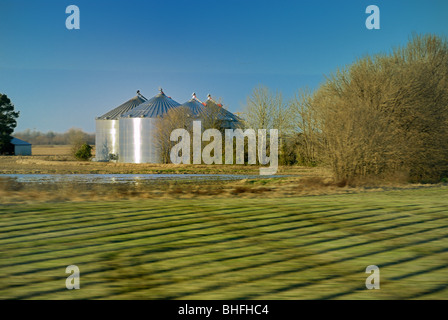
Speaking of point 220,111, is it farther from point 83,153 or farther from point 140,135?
point 83,153

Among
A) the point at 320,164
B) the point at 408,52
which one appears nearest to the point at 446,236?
the point at 320,164

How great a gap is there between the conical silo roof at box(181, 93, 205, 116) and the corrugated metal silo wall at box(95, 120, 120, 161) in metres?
6.65

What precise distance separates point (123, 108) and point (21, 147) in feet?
44.3

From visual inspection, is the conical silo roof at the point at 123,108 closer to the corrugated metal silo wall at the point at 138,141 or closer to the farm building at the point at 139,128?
the farm building at the point at 139,128

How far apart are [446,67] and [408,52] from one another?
2102mm

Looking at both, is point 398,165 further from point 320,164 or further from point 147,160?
point 147,160

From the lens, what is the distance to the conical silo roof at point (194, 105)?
36.7 m

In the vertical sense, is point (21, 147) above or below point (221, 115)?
below

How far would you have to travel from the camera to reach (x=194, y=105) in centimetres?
3928

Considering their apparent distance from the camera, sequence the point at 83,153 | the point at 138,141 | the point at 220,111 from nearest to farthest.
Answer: the point at 220,111 → the point at 138,141 → the point at 83,153

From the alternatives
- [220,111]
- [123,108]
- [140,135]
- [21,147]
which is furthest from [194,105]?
[21,147]

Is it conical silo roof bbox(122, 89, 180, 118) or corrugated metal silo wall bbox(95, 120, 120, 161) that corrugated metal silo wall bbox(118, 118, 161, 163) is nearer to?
conical silo roof bbox(122, 89, 180, 118)

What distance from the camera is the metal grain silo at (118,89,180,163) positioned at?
34.8 metres

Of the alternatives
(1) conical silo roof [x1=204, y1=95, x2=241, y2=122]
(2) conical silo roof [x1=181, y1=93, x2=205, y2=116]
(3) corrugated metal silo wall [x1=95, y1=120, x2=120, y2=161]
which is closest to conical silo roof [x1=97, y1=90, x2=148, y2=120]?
(3) corrugated metal silo wall [x1=95, y1=120, x2=120, y2=161]
